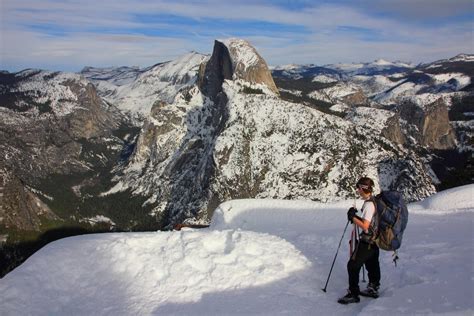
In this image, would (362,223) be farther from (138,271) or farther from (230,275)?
(138,271)

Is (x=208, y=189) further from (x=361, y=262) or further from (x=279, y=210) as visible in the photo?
(x=361, y=262)

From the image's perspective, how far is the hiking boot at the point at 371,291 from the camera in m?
13.8

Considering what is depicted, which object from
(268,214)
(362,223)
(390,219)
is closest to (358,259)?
(362,223)

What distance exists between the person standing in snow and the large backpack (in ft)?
0.75

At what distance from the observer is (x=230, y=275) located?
53.1 ft

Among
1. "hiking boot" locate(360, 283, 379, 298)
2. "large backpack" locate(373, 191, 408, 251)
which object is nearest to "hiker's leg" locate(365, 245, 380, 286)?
"hiking boot" locate(360, 283, 379, 298)

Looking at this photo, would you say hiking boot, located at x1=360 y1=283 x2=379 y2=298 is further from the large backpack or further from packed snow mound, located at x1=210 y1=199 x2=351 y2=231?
packed snow mound, located at x1=210 y1=199 x2=351 y2=231

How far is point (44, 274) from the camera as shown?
647 inches

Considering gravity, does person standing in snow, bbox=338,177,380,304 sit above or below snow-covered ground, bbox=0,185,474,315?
above

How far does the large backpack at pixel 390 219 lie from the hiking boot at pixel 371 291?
5.15 ft

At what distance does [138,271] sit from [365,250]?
894cm

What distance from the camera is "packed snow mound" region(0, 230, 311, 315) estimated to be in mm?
14812

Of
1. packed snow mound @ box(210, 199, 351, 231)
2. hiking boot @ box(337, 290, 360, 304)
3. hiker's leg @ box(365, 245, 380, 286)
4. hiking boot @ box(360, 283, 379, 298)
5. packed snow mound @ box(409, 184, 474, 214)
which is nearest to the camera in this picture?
hiking boot @ box(337, 290, 360, 304)

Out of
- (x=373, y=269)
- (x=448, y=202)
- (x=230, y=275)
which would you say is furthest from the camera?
(x=448, y=202)
